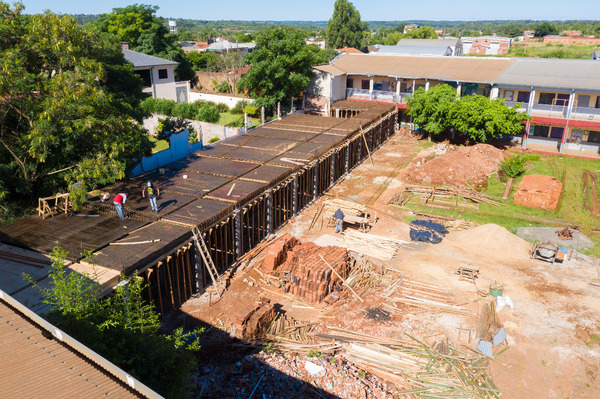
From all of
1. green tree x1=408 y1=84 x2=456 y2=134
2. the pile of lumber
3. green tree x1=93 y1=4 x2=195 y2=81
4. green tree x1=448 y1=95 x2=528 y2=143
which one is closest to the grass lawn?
the pile of lumber

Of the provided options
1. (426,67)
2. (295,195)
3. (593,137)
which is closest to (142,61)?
(426,67)

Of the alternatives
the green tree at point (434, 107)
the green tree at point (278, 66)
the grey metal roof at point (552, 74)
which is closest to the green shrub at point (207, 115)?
the green tree at point (278, 66)

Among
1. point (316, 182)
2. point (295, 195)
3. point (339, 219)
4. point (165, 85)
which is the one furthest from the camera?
point (165, 85)

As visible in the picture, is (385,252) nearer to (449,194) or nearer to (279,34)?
(449,194)

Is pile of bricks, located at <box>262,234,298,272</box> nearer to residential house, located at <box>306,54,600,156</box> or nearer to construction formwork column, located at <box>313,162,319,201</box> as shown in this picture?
construction formwork column, located at <box>313,162,319,201</box>

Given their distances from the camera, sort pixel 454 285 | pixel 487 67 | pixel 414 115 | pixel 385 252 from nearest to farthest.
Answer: pixel 454 285, pixel 385 252, pixel 414 115, pixel 487 67

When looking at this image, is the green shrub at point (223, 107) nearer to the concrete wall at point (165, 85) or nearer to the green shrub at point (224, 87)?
the concrete wall at point (165, 85)

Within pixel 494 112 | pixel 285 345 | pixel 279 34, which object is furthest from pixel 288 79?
pixel 285 345

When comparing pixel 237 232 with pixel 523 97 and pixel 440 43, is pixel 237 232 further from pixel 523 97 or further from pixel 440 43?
pixel 440 43
